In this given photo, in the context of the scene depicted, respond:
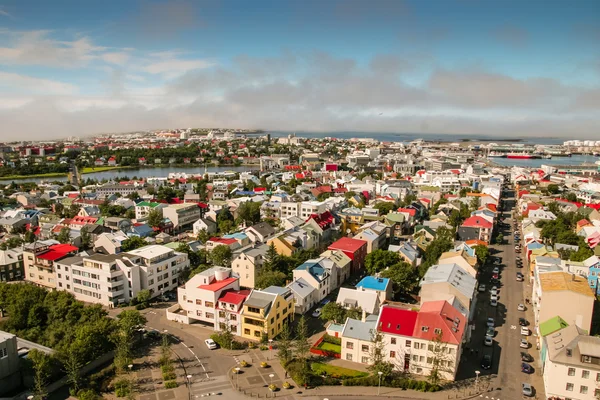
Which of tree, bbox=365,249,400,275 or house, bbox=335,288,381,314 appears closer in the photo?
house, bbox=335,288,381,314

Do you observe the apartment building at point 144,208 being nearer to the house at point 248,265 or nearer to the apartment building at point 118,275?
the apartment building at point 118,275

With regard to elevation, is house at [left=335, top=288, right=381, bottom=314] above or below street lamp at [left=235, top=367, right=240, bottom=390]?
above

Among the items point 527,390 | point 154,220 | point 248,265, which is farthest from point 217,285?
point 154,220

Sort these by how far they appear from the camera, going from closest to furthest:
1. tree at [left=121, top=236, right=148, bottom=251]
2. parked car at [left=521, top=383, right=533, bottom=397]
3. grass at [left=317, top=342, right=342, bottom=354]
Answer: parked car at [left=521, top=383, right=533, bottom=397], grass at [left=317, top=342, right=342, bottom=354], tree at [left=121, top=236, right=148, bottom=251]

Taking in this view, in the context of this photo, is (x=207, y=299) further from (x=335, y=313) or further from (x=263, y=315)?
(x=335, y=313)

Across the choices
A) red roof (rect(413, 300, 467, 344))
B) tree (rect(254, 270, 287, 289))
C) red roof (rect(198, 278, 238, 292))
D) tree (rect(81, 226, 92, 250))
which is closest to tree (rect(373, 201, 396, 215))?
tree (rect(254, 270, 287, 289))

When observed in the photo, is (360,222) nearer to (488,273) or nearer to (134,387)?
(488,273)

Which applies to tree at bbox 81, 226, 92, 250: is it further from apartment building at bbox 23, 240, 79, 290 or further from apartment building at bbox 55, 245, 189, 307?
apartment building at bbox 55, 245, 189, 307

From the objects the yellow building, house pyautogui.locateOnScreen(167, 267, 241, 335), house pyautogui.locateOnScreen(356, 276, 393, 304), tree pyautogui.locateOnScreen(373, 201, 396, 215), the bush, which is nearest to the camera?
the bush
